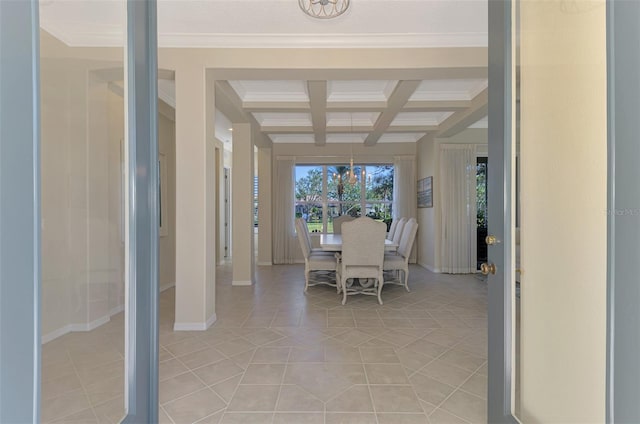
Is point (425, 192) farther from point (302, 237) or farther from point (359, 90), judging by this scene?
point (302, 237)

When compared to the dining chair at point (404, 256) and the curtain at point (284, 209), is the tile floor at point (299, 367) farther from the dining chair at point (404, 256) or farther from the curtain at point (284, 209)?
the curtain at point (284, 209)

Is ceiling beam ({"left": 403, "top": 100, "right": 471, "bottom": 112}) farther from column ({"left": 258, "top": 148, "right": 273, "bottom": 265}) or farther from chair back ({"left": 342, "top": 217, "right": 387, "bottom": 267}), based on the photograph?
column ({"left": 258, "top": 148, "right": 273, "bottom": 265})

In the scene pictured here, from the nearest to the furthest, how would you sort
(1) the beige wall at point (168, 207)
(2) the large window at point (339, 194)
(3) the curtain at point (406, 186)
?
(1) the beige wall at point (168, 207) → (3) the curtain at point (406, 186) → (2) the large window at point (339, 194)

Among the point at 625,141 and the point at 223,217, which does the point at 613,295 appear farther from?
the point at 223,217

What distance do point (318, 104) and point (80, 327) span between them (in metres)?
3.84

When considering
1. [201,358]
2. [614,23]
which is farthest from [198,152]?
[614,23]

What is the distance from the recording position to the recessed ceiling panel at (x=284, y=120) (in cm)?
545

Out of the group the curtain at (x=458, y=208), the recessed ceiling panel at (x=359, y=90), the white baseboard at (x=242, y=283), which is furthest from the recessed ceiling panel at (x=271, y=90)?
the curtain at (x=458, y=208)

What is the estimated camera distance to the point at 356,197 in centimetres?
735

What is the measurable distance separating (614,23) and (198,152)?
301cm

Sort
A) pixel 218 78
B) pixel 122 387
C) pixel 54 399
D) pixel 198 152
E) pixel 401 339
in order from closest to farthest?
pixel 54 399
pixel 122 387
pixel 401 339
pixel 198 152
pixel 218 78

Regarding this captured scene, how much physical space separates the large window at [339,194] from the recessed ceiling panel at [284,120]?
172cm

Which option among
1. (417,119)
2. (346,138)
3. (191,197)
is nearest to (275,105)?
(191,197)

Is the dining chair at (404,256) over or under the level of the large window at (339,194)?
under
